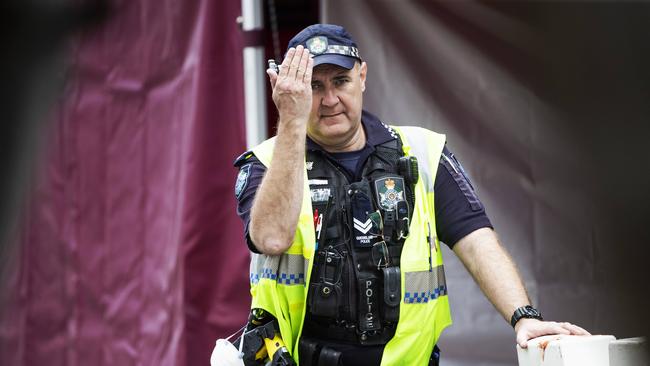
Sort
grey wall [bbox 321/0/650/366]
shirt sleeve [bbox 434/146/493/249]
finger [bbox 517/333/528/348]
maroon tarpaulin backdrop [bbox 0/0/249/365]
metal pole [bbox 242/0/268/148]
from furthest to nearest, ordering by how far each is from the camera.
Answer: maroon tarpaulin backdrop [bbox 0/0/249/365] → metal pole [bbox 242/0/268/148] → grey wall [bbox 321/0/650/366] → shirt sleeve [bbox 434/146/493/249] → finger [bbox 517/333/528/348]

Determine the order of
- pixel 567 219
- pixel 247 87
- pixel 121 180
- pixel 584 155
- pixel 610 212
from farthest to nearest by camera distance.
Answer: pixel 121 180 → pixel 247 87 → pixel 567 219 → pixel 610 212 → pixel 584 155

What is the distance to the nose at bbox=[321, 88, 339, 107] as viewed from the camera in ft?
9.07

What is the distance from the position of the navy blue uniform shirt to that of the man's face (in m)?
0.06

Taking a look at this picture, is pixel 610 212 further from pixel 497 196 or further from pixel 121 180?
pixel 121 180

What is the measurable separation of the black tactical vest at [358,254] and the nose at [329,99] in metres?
0.23

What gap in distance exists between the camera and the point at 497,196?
402 cm

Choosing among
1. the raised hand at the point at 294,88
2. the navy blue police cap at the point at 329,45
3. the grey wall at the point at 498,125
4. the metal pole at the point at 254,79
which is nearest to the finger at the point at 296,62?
the raised hand at the point at 294,88

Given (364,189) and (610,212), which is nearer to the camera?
(610,212)

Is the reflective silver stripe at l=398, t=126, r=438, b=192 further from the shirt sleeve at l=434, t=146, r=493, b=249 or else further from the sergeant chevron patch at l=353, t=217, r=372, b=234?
the sergeant chevron patch at l=353, t=217, r=372, b=234


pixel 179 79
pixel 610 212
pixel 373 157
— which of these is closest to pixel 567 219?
pixel 373 157

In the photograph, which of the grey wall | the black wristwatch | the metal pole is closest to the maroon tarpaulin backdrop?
the metal pole

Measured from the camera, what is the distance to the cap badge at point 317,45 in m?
2.77

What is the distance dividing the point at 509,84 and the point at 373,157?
1.35 metres

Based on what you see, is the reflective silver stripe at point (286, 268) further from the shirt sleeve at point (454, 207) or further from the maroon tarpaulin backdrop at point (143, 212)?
the maroon tarpaulin backdrop at point (143, 212)
